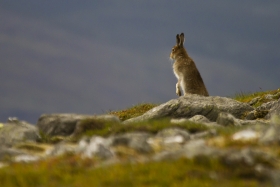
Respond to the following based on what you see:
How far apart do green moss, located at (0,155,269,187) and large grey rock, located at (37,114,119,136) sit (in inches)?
256

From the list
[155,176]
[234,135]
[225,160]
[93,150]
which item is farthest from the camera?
[234,135]

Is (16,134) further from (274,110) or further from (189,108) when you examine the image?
(274,110)

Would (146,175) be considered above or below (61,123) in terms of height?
below

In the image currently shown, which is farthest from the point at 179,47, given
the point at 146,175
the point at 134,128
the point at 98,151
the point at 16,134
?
the point at 146,175

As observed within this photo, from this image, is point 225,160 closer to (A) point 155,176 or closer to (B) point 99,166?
(A) point 155,176

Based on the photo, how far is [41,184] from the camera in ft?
31.2

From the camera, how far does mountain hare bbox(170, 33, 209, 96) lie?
28.2m


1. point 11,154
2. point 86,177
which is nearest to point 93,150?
point 86,177

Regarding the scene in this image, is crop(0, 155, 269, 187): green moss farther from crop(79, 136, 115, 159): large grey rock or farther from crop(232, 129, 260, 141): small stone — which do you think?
crop(232, 129, 260, 141): small stone

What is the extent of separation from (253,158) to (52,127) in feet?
28.5

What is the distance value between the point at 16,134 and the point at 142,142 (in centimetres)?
558

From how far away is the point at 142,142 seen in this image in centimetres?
1185

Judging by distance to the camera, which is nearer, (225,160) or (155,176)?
(155,176)

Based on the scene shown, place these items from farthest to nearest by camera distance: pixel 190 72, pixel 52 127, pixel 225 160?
pixel 190 72, pixel 52 127, pixel 225 160
